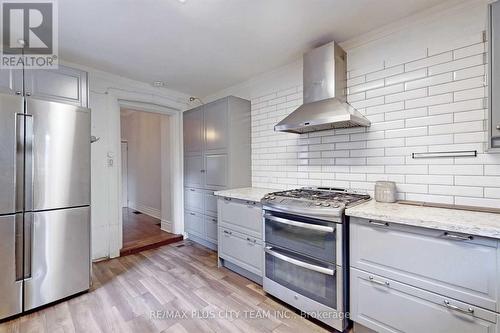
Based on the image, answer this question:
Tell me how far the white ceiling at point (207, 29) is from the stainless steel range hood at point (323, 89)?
184mm

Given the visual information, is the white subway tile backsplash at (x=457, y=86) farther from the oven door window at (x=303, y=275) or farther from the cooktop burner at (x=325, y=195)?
the oven door window at (x=303, y=275)

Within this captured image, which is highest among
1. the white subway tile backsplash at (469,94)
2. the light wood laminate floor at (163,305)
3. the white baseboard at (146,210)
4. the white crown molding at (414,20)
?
the white crown molding at (414,20)

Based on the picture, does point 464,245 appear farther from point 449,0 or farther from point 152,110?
point 152,110

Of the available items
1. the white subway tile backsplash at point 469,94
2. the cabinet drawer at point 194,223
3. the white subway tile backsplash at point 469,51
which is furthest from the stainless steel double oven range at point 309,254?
the cabinet drawer at point 194,223

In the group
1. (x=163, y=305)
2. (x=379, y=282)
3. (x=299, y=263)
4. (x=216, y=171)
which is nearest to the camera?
(x=379, y=282)

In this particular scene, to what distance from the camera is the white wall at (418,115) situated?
5.22ft

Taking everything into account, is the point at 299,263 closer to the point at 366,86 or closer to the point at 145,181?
the point at 366,86

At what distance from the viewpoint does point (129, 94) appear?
10.4 feet

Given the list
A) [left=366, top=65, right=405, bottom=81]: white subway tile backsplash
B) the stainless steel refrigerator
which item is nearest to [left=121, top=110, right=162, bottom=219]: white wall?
the stainless steel refrigerator

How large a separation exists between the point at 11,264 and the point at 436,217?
3.13 metres

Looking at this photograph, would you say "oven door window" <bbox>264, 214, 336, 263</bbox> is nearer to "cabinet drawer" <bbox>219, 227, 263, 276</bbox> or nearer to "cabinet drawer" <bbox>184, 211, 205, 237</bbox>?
"cabinet drawer" <bbox>219, 227, 263, 276</bbox>

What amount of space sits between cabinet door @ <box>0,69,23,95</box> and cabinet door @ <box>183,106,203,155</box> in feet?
6.44

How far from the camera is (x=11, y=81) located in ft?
6.30

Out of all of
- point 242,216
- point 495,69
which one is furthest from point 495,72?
point 242,216
